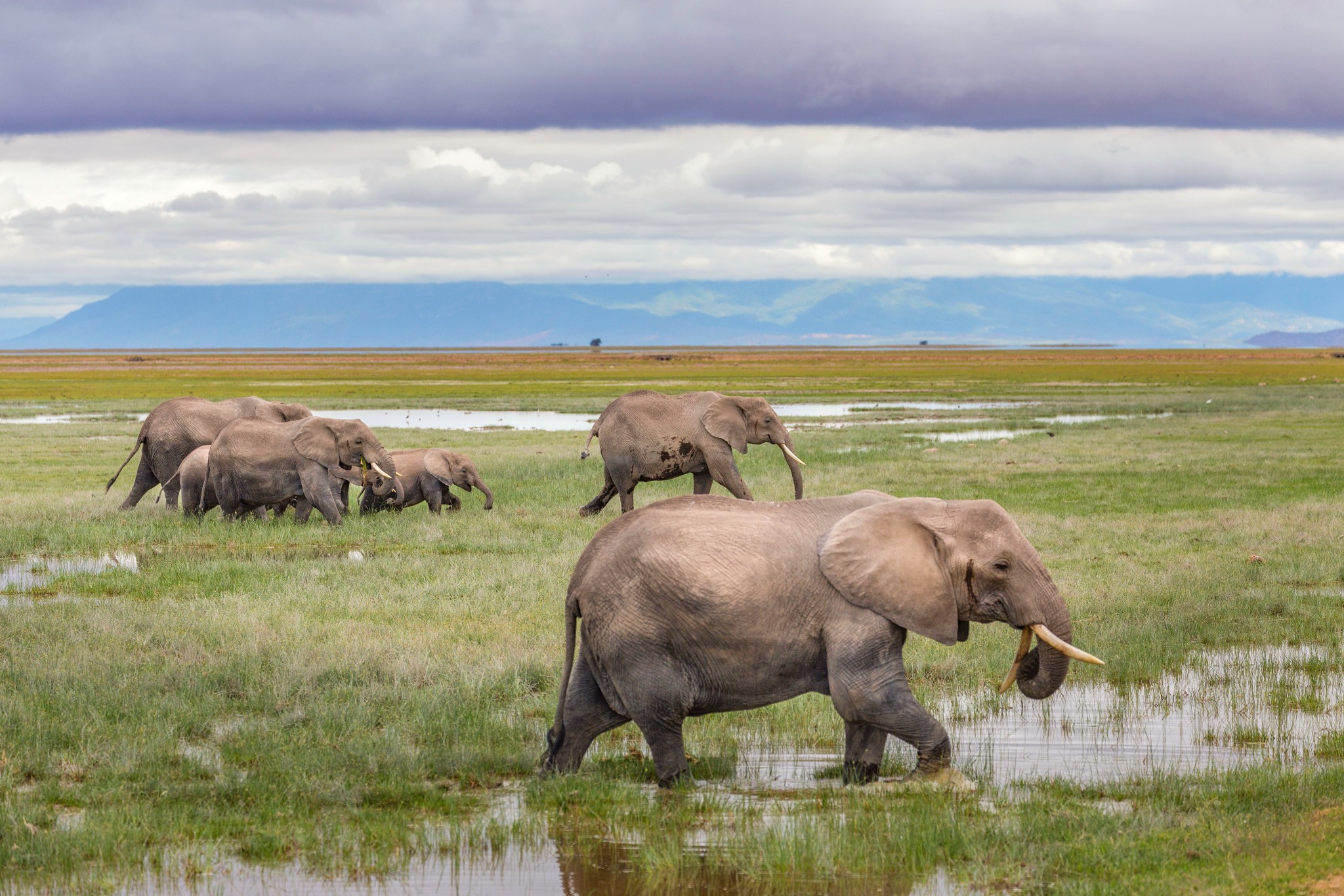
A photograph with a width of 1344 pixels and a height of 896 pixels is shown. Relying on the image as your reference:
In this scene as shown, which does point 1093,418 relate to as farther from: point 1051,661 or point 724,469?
point 1051,661

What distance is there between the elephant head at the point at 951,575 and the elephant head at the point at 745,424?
1237 cm

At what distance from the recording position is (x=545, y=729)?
9.71m

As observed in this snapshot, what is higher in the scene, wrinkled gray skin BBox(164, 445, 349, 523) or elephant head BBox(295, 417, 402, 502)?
elephant head BBox(295, 417, 402, 502)

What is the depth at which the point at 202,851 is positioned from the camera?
23.3 ft

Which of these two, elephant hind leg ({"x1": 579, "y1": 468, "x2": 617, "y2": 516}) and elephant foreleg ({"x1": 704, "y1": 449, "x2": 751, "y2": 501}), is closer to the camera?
elephant foreleg ({"x1": 704, "y1": 449, "x2": 751, "y2": 501})

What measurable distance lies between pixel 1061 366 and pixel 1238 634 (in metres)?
120

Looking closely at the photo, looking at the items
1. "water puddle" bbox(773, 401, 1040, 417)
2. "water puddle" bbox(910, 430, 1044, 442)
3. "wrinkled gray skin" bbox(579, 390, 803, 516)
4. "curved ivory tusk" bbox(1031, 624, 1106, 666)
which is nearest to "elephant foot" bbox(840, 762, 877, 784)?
"curved ivory tusk" bbox(1031, 624, 1106, 666)

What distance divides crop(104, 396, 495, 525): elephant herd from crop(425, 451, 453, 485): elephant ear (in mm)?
16

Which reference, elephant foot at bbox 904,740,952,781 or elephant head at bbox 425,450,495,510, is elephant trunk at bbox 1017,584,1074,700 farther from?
elephant head at bbox 425,450,495,510

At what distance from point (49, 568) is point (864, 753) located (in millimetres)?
12892

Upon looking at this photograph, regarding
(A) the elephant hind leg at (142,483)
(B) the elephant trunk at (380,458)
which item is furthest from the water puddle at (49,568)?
(A) the elephant hind leg at (142,483)

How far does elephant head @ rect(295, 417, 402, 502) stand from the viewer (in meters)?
20.0

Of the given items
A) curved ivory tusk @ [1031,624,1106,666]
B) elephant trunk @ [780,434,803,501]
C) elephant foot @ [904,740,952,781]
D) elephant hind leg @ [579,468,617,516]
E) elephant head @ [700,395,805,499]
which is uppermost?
elephant head @ [700,395,805,499]

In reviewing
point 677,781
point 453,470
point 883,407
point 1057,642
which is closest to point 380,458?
point 453,470
